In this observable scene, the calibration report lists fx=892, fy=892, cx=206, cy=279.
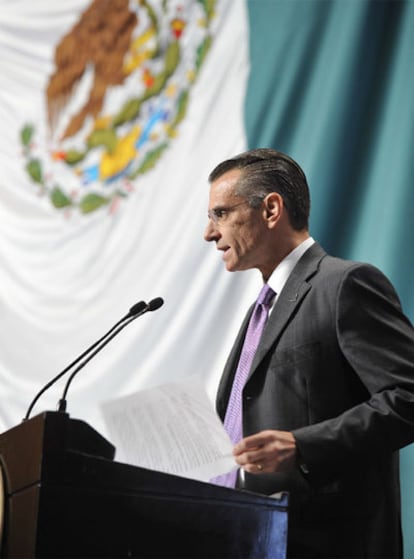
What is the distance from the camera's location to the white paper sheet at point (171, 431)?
1.51 meters

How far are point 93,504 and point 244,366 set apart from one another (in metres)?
0.83

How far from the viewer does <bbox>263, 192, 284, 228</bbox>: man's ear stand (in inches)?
88.8

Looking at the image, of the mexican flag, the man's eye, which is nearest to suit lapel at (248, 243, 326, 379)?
the man's eye

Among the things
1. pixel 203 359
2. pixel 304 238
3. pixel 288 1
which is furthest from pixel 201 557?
pixel 288 1

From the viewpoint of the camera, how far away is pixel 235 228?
7.44 feet

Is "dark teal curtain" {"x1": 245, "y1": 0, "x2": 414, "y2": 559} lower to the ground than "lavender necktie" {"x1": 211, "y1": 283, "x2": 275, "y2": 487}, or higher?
higher

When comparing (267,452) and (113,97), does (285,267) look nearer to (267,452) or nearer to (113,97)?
(267,452)

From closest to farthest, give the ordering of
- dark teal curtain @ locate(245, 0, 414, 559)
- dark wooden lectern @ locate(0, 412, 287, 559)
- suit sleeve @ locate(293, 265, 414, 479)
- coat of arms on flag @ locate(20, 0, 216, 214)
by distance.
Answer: dark wooden lectern @ locate(0, 412, 287, 559) → suit sleeve @ locate(293, 265, 414, 479) → dark teal curtain @ locate(245, 0, 414, 559) → coat of arms on flag @ locate(20, 0, 216, 214)

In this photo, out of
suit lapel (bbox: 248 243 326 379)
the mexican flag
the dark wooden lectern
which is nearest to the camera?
the dark wooden lectern

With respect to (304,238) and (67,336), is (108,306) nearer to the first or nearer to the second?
(67,336)

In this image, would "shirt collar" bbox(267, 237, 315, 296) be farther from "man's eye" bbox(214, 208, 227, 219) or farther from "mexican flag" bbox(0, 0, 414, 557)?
"mexican flag" bbox(0, 0, 414, 557)

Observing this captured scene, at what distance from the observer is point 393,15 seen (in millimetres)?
3031

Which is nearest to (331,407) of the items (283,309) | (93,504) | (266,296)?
(283,309)

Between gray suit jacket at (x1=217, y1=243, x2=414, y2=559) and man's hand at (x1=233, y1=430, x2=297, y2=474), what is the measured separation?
0.03 meters
